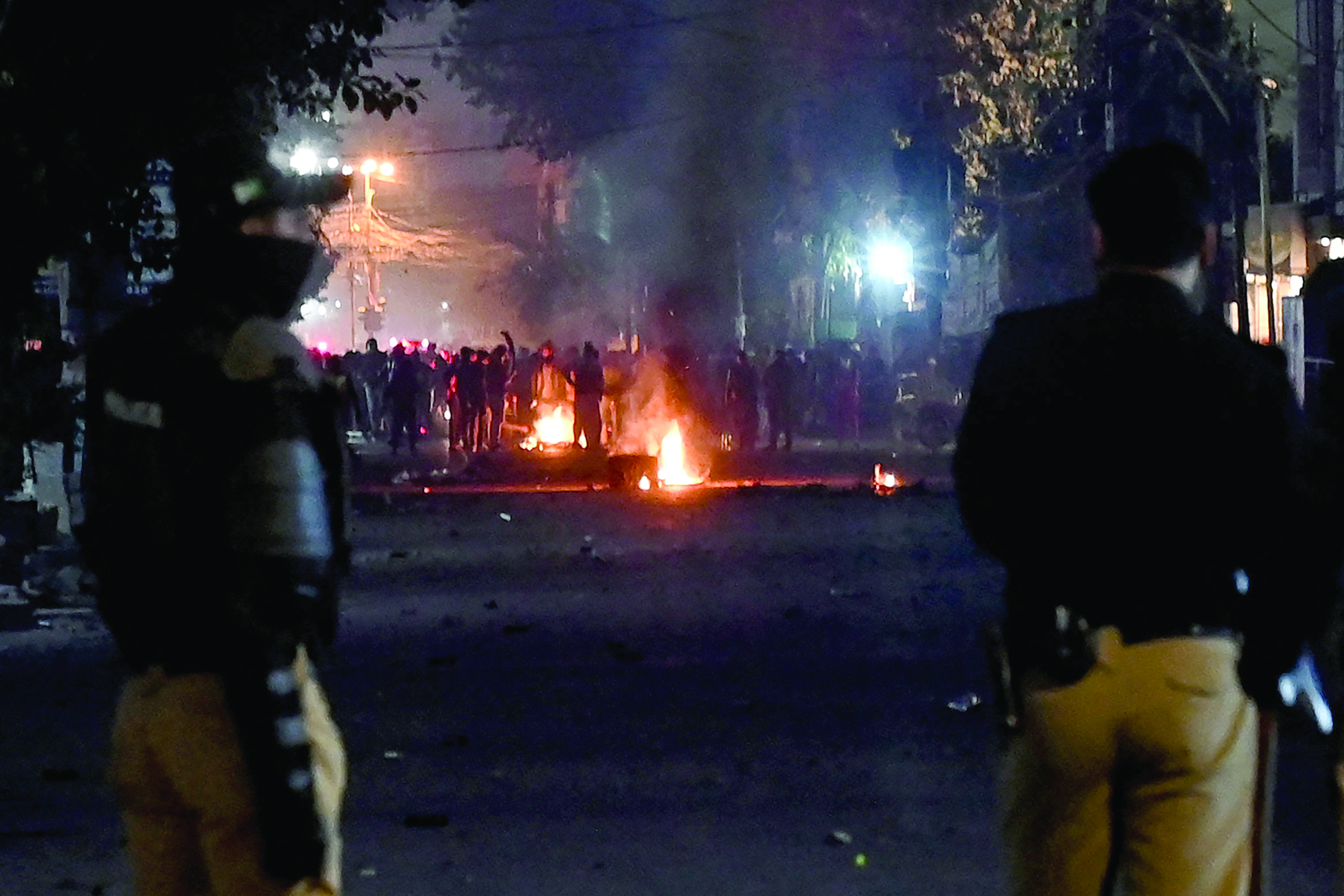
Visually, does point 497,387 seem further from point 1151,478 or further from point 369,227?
point 369,227

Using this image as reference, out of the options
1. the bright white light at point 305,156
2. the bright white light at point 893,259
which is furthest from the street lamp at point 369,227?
the bright white light at point 893,259

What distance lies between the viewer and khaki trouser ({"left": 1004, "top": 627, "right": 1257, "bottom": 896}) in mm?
3781

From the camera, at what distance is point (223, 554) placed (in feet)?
12.1

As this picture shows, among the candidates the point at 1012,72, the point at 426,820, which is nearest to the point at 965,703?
the point at 426,820

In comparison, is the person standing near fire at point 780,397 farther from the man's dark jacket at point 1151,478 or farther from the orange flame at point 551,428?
the man's dark jacket at point 1151,478

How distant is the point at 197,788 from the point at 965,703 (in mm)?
7005

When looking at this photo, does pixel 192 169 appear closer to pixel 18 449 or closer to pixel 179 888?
pixel 179 888

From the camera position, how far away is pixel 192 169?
3.96 meters

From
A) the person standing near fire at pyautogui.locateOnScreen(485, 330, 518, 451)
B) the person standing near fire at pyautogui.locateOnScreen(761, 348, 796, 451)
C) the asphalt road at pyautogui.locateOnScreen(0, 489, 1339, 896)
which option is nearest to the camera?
the asphalt road at pyautogui.locateOnScreen(0, 489, 1339, 896)

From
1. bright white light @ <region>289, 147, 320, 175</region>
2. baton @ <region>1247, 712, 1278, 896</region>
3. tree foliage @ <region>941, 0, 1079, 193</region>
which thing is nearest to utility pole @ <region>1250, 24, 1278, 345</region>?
tree foliage @ <region>941, 0, 1079, 193</region>

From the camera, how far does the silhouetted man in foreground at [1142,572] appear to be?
3.80m

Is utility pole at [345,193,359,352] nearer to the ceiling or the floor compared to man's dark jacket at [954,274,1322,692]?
nearer to the ceiling

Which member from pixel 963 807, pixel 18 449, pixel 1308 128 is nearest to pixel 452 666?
pixel 963 807

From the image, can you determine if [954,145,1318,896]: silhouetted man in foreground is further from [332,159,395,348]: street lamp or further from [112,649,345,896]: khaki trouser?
[332,159,395,348]: street lamp
